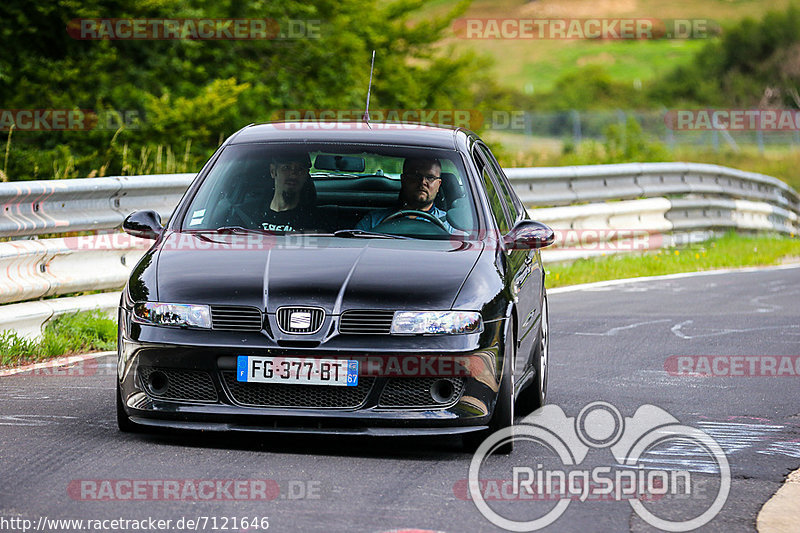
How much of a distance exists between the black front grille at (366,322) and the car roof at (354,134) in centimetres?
165

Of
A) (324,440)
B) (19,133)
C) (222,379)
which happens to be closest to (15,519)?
(222,379)

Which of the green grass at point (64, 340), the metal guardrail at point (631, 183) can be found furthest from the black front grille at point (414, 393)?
the metal guardrail at point (631, 183)

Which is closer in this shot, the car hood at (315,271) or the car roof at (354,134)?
the car hood at (315,271)

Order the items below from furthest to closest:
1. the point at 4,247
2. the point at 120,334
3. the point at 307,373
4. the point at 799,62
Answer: the point at 799,62 → the point at 4,247 → the point at 120,334 → the point at 307,373

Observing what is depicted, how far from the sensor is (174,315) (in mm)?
6340

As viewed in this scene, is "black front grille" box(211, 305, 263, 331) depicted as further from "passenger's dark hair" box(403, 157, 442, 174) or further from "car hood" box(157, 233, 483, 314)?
"passenger's dark hair" box(403, 157, 442, 174)

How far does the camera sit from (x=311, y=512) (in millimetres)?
5211

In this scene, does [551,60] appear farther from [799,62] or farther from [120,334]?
[120,334]

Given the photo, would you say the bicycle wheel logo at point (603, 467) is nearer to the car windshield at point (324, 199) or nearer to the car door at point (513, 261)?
the car door at point (513, 261)

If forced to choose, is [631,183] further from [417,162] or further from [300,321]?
[300,321]

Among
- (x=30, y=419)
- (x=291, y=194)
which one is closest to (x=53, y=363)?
(x=30, y=419)

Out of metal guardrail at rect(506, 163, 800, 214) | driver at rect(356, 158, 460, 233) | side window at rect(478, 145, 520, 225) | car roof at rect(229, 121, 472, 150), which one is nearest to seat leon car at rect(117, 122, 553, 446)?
driver at rect(356, 158, 460, 233)

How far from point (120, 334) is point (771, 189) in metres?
18.5

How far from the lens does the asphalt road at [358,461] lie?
522 cm
